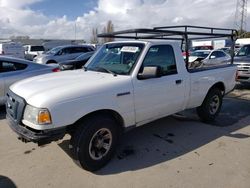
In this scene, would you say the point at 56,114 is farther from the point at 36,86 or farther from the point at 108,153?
the point at 108,153

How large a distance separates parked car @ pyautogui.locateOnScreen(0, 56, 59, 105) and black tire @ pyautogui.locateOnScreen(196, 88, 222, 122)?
4.29 m

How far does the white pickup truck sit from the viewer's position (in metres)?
3.50

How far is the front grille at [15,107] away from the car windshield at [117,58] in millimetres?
1460

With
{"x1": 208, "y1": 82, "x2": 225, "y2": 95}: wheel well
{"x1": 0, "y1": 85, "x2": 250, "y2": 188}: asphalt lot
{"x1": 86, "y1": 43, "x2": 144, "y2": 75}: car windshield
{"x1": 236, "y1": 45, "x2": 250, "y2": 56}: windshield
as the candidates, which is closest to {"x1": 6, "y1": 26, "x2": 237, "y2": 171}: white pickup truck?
{"x1": 86, "y1": 43, "x2": 144, "y2": 75}: car windshield

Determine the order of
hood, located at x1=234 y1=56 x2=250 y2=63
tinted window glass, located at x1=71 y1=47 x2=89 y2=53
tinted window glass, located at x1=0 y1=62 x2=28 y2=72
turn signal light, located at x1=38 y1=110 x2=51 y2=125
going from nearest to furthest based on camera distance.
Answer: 1. turn signal light, located at x1=38 y1=110 x2=51 y2=125
2. tinted window glass, located at x1=0 y1=62 x2=28 y2=72
3. hood, located at x1=234 y1=56 x2=250 y2=63
4. tinted window glass, located at x1=71 y1=47 x2=89 y2=53

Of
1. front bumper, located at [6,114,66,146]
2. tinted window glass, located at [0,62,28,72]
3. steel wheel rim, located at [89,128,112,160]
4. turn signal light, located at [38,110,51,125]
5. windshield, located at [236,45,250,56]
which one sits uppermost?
windshield, located at [236,45,250,56]

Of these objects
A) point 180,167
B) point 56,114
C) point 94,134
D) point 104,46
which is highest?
point 104,46

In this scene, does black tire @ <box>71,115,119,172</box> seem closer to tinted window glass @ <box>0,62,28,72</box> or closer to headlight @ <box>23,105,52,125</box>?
headlight @ <box>23,105,52,125</box>

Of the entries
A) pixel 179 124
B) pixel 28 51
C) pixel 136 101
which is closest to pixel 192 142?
pixel 179 124

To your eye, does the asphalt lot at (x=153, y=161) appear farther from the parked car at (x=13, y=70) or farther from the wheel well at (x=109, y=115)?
the parked car at (x=13, y=70)

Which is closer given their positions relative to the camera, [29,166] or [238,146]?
[29,166]

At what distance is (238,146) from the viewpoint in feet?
16.0

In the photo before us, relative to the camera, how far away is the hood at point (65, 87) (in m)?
3.50

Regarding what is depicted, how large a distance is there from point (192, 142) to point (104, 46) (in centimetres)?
248
